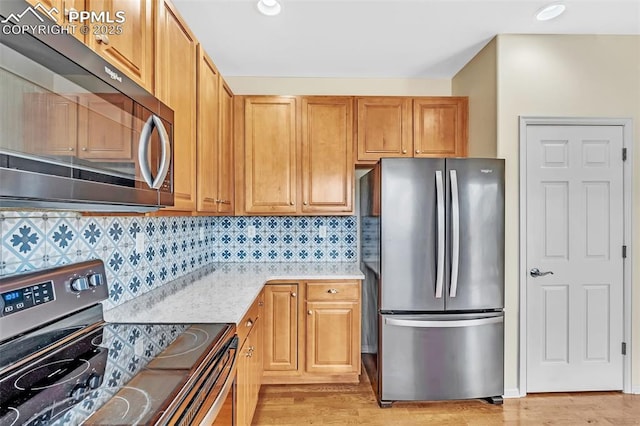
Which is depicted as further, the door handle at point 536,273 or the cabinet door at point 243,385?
the door handle at point 536,273

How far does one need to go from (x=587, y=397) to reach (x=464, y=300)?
3.97 feet

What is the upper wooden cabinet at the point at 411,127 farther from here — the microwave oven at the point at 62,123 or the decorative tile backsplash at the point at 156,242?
the microwave oven at the point at 62,123

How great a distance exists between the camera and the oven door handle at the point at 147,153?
1.14m

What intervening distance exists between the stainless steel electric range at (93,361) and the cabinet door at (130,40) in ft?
2.50

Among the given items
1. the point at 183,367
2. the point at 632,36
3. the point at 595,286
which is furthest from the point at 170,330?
the point at 632,36

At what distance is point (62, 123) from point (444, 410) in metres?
2.68

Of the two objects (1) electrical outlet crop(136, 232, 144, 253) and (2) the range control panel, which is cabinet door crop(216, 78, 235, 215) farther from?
(2) the range control panel

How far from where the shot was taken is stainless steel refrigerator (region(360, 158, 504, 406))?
236 cm

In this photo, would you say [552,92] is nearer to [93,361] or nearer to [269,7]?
[269,7]

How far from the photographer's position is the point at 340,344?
8.72 feet

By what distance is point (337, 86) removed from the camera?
3.22m

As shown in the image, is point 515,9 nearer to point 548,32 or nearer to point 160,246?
point 548,32

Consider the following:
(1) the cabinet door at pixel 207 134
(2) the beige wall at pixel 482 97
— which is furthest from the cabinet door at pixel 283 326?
(2) the beige wall at pixel 482 97

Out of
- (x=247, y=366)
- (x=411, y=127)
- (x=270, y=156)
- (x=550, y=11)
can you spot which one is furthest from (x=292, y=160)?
(x=550, y=11)
